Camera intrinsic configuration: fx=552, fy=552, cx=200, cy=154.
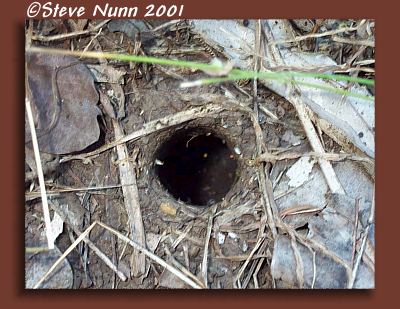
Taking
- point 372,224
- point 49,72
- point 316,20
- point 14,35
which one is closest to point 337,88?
point 316,20

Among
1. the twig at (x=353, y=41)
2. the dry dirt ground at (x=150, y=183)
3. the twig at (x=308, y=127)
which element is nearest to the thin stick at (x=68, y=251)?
the dry dirt ground at (x=150, y=183)

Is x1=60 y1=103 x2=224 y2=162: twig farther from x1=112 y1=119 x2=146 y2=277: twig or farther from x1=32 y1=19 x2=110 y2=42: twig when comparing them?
x1=32 y1=19 x2=110 y2=42: twig

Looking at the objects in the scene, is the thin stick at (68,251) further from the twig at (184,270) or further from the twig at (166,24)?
the twig at (166,24)

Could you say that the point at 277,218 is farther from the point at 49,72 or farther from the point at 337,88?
the point at 49,72

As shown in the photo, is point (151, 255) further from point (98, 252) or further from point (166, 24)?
point (166, 24)

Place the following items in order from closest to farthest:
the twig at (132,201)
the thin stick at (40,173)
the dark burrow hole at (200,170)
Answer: the thin stick at (40,173), the twig at (132,201), the dark burrow hole at (200,170)

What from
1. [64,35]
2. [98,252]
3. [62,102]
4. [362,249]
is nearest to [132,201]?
[98,252]
